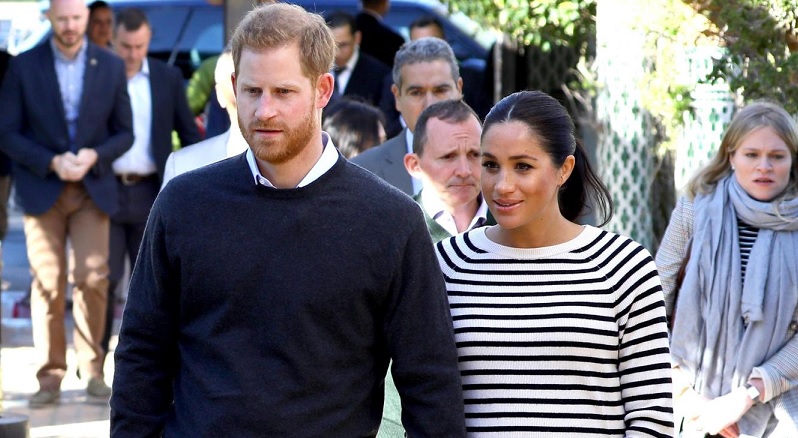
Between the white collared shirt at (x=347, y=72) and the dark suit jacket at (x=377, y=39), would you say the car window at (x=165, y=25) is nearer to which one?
the dark suit jacket at (x=377, y=39)

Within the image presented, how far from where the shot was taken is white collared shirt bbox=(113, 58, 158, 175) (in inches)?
355

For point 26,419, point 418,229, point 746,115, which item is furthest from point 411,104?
point 418,229

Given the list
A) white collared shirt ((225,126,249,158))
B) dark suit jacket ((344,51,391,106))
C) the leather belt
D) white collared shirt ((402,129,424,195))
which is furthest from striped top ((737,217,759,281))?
the leather belt

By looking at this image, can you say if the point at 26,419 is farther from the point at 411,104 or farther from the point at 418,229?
the point at 418,229

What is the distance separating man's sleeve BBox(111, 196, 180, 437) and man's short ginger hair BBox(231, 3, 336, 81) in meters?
0.46

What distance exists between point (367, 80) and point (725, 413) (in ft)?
15.5

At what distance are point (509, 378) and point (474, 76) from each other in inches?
314

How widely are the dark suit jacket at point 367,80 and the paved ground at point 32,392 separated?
258 centimetres

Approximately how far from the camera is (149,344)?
10.7 feet

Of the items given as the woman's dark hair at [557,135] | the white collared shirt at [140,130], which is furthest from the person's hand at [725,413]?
the white collared shirt at [140,130]

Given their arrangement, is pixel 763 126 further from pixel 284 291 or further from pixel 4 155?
pixel 4 155

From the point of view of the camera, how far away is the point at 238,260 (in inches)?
124

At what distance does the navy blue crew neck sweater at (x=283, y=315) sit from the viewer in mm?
3135

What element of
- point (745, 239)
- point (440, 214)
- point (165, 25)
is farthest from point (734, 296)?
point (165, 25)
